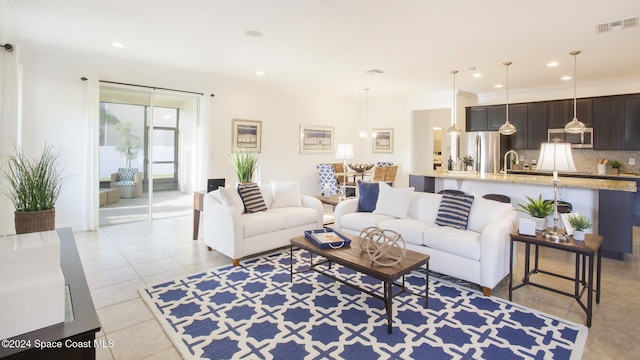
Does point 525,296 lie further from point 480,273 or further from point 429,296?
point 429,296

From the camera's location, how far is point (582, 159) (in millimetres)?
7020

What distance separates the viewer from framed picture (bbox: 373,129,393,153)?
889cm

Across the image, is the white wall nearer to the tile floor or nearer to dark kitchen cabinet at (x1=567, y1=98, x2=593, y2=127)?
the tile floor

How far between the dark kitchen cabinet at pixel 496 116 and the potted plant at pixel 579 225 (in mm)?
5607

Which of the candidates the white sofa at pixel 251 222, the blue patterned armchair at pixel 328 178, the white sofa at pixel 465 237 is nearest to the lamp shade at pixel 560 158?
the white sofa at pixel 465 237

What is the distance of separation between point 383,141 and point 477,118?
2.37 meters

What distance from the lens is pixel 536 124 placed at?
7316mm

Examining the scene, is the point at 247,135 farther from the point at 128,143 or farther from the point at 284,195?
the point at 284,195

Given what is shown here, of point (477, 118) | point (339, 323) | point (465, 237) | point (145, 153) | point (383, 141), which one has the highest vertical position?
point (477, 118)

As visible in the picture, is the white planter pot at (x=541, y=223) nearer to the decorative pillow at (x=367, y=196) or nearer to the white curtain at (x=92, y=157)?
the decorative pillow at (x=367, y=196)

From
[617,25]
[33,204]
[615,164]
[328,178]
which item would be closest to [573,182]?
[617,25]

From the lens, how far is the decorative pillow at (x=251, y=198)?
4.23 metres

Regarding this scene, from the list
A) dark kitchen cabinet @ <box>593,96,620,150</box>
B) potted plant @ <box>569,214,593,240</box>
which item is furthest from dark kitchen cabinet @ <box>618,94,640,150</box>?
potted plant @ <box>569,214,593,240</box>

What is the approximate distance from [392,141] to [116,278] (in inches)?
279
